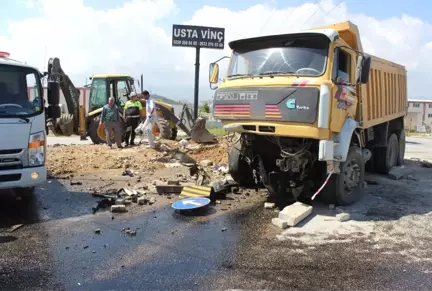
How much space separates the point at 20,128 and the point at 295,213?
4.22 metres

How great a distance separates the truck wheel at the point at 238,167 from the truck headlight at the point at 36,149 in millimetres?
3450

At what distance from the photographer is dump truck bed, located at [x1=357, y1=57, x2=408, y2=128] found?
8.12 metres

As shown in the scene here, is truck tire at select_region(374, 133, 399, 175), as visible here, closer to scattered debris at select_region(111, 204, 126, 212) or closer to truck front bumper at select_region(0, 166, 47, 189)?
scattered debris at select_region(111, 204, 126, 212)

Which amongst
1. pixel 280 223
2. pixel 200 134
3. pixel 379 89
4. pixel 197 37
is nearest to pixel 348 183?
pixel 280 223

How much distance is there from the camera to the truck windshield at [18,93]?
666cm

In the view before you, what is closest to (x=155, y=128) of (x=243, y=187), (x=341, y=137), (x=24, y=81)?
(x=243, y=187)

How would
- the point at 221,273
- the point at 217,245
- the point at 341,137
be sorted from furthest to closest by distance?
the point at 341,137 < the point at 217,245 < the point at 221,273

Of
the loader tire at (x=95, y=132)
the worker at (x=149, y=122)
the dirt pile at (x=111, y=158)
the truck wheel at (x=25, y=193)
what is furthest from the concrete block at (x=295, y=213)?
the loader tire at (x=95, y=132)

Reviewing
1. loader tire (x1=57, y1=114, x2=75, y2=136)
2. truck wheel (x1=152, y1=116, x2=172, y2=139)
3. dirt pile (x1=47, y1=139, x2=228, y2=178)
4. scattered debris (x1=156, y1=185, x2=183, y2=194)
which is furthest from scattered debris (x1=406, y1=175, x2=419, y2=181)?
loader tire (x1=57, y1=114, x2=75, y2=136)

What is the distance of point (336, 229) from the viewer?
6199 mm

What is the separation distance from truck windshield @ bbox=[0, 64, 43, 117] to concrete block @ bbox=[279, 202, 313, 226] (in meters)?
4.07

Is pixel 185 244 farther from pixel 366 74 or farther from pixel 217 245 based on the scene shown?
pixel 366 74

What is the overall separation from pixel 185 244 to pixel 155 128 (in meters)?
9.69

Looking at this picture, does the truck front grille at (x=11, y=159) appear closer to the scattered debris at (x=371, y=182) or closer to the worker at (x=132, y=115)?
the scattered debris at (x=371, y=182)
